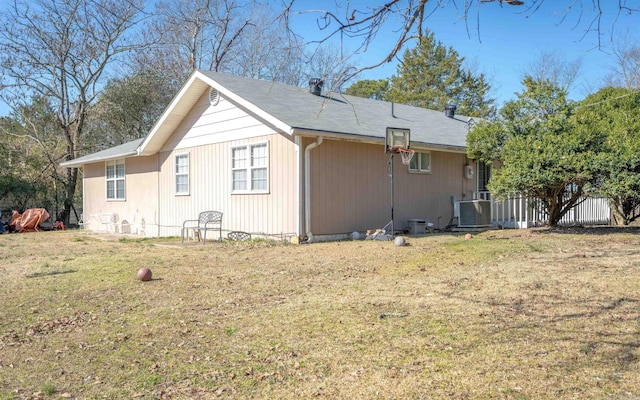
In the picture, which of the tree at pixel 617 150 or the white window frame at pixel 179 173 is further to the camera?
the white window frame at pixel 179 173

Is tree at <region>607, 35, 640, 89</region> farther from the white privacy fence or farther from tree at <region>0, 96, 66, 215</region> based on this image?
tree at <region>0, 96, 66, 215</region>

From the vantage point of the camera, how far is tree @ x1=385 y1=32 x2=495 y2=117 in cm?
3644

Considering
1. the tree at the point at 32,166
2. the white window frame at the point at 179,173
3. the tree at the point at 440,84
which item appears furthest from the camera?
the tree at the point at 440,84

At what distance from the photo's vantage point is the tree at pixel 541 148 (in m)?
10.9

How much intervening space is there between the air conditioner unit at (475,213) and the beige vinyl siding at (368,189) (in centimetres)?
47

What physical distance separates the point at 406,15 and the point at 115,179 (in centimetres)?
1571

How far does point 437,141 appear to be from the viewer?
13.7 metres

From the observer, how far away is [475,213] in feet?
45.7

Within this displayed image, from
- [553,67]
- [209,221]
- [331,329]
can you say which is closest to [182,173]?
[209,221]

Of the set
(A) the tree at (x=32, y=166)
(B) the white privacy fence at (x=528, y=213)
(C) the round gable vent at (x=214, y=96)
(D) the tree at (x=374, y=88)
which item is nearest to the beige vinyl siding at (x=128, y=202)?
(C) the round gable vent at (x=214, y=96)

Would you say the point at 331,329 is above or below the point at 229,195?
below

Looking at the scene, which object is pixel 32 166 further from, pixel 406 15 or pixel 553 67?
pixel 553 67

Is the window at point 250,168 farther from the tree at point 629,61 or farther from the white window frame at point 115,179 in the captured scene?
the tree at point 629,61

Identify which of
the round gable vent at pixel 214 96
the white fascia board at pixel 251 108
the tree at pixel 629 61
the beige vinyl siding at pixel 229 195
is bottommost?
the beige vinyl siding at pixel 229 195
